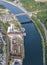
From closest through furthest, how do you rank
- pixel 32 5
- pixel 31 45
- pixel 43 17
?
pixel 31 45, pixel 43 17, pixel 32 5

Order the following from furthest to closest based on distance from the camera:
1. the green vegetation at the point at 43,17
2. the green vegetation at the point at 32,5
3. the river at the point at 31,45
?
the green vegetation at the point at 32,5
the green vegetation at the point at 43,17
the river at the point at 31,45

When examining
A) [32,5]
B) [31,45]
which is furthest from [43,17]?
[31,45]

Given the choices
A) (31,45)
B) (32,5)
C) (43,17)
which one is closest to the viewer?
(31,45)

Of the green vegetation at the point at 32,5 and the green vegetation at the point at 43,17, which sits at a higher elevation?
the green vegetation at the point at 32,5

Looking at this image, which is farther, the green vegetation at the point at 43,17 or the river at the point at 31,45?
the green vegetation at the point at 43,17

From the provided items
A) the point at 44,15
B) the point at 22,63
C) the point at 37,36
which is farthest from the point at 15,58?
Answer: the point at 44,15

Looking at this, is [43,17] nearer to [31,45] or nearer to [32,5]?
[32,5]

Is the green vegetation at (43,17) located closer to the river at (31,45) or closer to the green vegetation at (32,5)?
the green vegetation at (32,5)

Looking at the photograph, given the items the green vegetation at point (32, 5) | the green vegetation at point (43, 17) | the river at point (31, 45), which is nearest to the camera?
the river at point (31, 45)

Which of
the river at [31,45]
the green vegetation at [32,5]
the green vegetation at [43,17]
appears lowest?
the river at [31,45]

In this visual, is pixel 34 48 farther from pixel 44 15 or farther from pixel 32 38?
pixel 44 15

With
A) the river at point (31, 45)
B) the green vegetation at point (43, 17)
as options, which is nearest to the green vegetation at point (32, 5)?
the green vegetation at point (43, 17)
